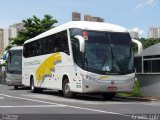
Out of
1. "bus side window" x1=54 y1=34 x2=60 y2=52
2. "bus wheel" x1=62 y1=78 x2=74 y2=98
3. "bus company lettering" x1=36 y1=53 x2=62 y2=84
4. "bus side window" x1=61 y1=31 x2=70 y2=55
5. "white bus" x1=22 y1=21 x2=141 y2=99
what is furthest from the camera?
"bus company lettering" x1=36 y1=53 x2=62 y2=84

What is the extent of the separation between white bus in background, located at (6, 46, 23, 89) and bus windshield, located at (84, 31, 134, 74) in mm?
16430

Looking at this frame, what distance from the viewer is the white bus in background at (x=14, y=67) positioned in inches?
1395

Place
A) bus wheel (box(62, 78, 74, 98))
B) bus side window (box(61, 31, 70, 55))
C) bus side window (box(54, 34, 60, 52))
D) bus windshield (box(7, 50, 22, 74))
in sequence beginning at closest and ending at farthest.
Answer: bus side window (box(61, 31, 70, 55))
bus wheel (box(62, 78, 74, 98))
bus side window (box(54, 34, 60, 52))
bus windshield (box(7, 50, 22, 74))

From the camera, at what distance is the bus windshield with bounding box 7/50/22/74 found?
35.8m

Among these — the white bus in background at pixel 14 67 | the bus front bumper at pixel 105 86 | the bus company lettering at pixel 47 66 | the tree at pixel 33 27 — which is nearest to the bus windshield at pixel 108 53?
the bus front bumper at pixel 105 86

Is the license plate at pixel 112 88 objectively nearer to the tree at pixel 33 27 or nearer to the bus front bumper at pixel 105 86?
the bus front bumper at pixel 105 86

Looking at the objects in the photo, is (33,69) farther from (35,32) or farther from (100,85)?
(35,32)

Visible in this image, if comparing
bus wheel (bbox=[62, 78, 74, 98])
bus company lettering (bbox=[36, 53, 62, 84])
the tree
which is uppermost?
the tree

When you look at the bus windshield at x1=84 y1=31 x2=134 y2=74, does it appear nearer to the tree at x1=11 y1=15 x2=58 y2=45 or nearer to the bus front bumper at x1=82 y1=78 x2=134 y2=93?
the bus front bumper at x1=82 y1=78 x2=134 y2=93

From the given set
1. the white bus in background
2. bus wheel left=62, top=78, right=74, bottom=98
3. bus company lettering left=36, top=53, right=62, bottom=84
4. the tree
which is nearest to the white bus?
bus wheel left=62, top=78, right=74, bottom=98

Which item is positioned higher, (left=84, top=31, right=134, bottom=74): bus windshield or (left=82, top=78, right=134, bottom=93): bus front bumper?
(left=84, top=31, right=134, bottom=74): bus windshield

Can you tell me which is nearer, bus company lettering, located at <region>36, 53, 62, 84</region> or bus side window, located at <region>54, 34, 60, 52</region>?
bus side window, located at <region>54, 34, 60, 52</region>

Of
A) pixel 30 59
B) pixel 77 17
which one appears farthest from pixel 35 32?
pixel 30 59

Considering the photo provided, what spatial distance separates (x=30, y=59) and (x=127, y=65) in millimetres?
10471
